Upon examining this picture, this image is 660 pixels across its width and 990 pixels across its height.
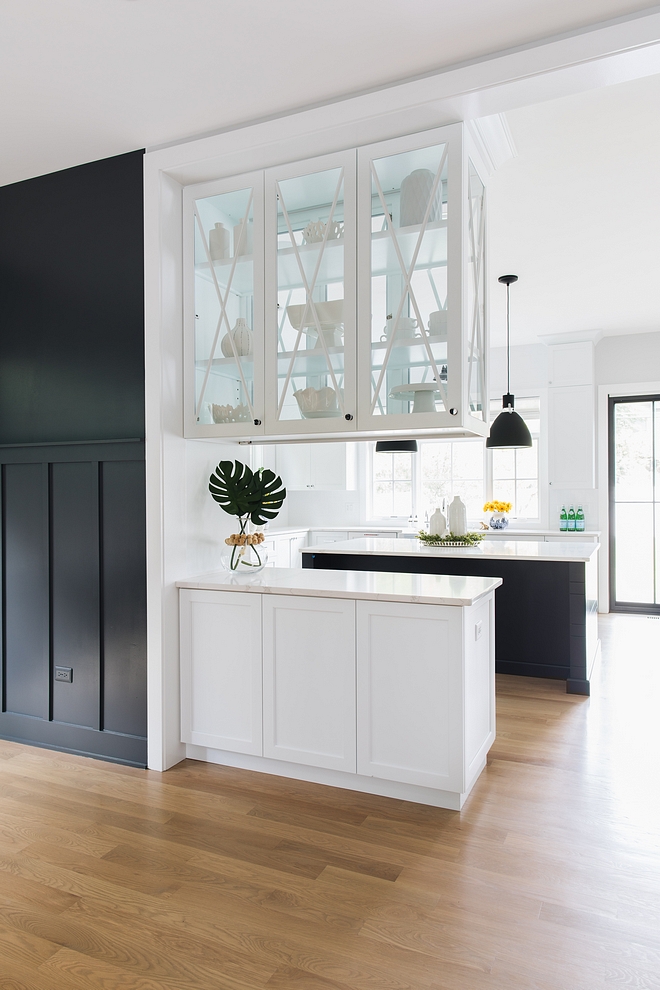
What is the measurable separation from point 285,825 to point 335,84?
2.80m

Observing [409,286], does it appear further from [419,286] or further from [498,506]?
[498,506]

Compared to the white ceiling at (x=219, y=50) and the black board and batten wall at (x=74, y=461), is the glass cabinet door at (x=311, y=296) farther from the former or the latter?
the black board and batten wall at (x=74, y=461)

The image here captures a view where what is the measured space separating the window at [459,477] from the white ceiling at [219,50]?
4.60 metres

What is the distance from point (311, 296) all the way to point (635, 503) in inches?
197

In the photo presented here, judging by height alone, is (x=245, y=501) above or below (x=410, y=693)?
above

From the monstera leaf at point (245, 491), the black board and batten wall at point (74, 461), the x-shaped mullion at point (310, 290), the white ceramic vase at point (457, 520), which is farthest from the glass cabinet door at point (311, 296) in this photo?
the white ceramic vase at point (457, 520)

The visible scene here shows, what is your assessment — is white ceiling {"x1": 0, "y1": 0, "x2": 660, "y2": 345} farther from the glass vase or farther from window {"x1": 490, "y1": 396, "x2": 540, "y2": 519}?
window {"x1": 490, "y1": 396, "x2": 540, "y2": 519}

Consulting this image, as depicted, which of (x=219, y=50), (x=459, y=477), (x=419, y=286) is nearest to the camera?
(x=219, y=50)

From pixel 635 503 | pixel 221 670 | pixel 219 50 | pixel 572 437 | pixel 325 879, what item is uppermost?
pixel 219 50

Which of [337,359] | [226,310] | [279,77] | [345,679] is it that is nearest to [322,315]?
[337,359]

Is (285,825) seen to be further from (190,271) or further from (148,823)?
(190,271)

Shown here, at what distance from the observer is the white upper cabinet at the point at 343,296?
99.3 inches

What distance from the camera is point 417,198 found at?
2568 millimetres

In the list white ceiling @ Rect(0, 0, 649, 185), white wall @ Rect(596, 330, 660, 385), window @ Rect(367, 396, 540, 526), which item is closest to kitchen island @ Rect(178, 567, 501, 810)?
white ceiling @ Rect(0, 0, 649, 185)
